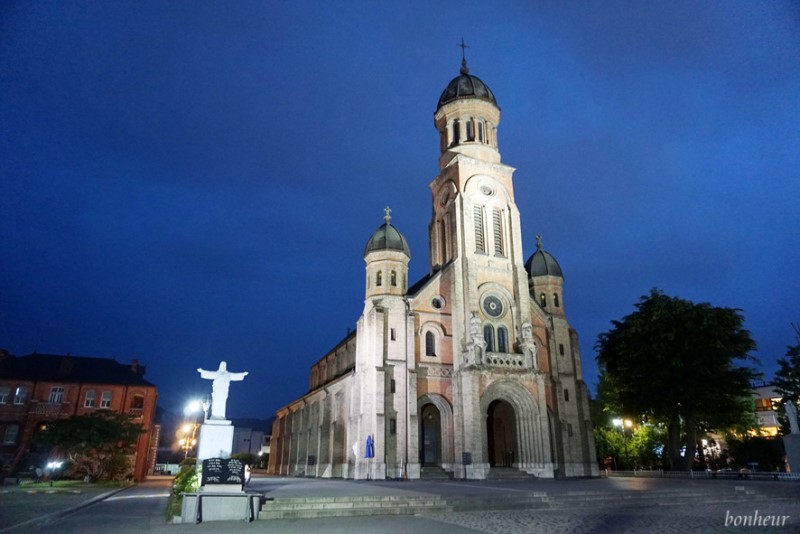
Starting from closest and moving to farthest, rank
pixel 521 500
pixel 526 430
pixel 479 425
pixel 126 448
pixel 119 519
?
1. pixel 119 519
2. pixel 521 500
3. pixel 479 425
4. pixel 526 430
5. pixel 126 448

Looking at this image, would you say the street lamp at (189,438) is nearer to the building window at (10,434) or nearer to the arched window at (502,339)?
the building window at (10,434)

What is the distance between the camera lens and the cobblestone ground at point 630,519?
40.9ft

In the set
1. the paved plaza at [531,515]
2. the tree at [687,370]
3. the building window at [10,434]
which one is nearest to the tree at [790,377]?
the tree at [687,370]

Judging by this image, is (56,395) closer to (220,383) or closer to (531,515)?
(220,383)

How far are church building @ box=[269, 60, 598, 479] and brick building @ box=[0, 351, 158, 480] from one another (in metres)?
18.2

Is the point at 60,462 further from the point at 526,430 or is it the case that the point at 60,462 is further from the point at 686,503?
the point at 686,503

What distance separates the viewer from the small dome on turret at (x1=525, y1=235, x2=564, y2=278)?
137ft

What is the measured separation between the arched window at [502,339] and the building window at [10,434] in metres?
41.3

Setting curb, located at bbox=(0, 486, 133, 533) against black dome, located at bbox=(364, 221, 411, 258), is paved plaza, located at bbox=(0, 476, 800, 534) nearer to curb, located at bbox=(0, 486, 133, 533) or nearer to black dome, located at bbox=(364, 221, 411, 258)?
curb, located at bbox=(0, 486, 133, 533)

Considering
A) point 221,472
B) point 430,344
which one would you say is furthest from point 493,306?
point 221,472

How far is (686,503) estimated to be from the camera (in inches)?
739

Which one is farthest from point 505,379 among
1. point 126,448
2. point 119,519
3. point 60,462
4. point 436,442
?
point 60,462

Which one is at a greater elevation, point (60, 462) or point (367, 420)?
point (367, 420)

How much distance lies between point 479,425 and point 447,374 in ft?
14.5
